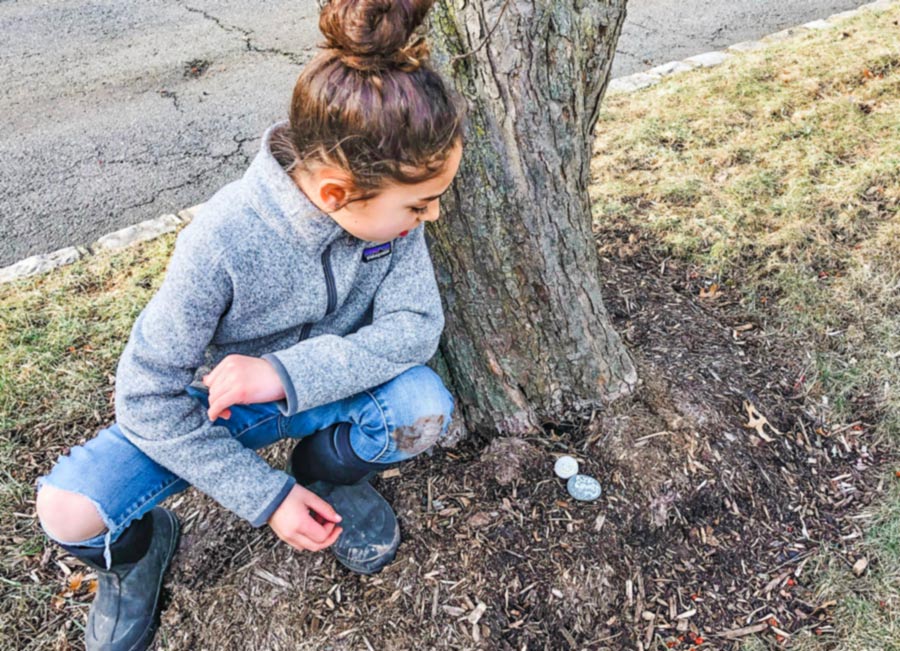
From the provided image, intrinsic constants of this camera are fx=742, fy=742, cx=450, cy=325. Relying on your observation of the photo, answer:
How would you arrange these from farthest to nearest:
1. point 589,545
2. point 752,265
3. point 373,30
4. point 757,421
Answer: point 752,265
point 757,421
point 589,545
point 373,30

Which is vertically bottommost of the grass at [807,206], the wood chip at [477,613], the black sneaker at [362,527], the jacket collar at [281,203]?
the wood chip at [477,613]

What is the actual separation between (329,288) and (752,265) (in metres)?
1.91

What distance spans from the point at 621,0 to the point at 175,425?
140 centimetres

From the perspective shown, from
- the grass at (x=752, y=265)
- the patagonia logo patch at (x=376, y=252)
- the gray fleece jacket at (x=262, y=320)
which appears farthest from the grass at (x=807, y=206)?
the patagonia logo patch at (x=376, y=252)

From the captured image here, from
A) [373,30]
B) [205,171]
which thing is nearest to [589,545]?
[373,30]

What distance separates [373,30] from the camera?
4.18 ft

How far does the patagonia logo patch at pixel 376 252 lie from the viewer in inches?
65.6

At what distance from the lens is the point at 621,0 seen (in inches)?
68.7

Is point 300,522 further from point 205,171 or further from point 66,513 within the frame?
point 205,171

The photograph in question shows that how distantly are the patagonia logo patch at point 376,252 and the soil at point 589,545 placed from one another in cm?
75

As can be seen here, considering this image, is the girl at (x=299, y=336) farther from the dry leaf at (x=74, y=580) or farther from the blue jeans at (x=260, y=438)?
the dry leaf at (x=74, y=580)

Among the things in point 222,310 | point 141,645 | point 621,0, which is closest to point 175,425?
point 222,310

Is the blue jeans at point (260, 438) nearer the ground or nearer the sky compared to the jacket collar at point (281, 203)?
nearer the ground

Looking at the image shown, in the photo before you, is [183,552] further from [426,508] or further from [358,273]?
[358,273]
